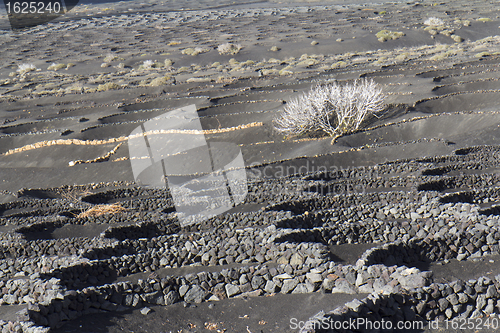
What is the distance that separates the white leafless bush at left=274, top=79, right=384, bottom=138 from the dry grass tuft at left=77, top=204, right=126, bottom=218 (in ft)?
34.0

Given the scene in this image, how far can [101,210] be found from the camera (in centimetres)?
1481

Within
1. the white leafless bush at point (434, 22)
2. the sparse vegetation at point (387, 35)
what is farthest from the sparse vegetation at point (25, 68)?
the white leafless bush at point (434, 22)

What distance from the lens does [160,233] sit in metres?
12.7

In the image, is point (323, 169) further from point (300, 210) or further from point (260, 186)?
point (300, 210)

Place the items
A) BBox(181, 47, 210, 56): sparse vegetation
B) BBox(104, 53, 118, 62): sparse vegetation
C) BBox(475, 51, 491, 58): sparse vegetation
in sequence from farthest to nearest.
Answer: BBox(104, 53, 118, 62): sparse vegetation → BBox(181, 47, 210, 56): sparse vegetation → BBox(475, 51, 491, 58): sparse vegetation

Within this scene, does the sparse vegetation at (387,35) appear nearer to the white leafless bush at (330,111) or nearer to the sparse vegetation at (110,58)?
the white leafless bush at (330,111)

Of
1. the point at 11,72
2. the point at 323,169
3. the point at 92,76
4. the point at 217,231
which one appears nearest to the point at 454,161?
the point at 323,169

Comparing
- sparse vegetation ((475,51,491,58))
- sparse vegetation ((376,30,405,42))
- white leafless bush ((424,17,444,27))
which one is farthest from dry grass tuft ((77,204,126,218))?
white leafless bush ((424,17,444,27))

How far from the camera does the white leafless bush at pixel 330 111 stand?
2297 cm

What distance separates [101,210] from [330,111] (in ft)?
40.1

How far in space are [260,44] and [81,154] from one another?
108ft

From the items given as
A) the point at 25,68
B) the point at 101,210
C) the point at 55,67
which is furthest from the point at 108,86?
the point at 101,210

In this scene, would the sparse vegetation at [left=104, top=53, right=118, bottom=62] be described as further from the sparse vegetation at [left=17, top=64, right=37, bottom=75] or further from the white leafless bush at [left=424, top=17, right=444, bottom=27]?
the white leafless bush at [left=424, top=17, right=444, bottom=27]

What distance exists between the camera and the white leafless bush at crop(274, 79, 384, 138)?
2297cm
